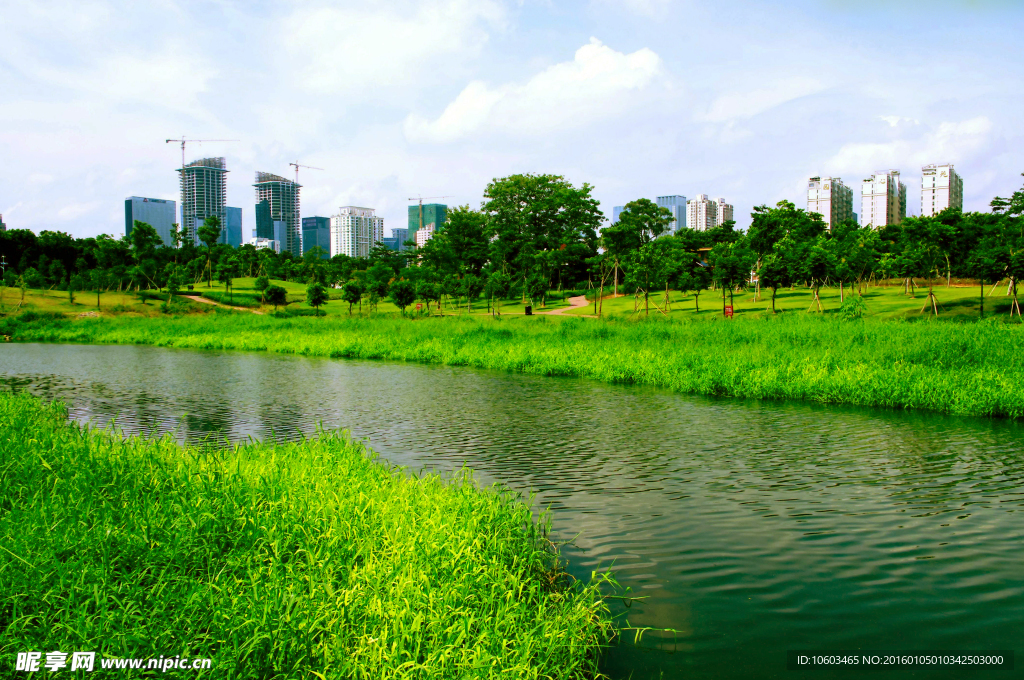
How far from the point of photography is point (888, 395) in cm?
1484

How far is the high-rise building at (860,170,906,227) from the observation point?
5861 inches

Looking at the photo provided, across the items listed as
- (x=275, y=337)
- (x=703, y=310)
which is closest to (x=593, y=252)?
(x=703, y=310)

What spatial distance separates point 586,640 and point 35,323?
163ft

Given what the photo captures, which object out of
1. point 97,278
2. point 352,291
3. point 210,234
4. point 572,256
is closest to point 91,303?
point 97,278

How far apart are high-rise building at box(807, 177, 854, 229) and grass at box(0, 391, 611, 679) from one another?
521 feet

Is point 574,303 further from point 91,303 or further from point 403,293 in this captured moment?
point 91,303

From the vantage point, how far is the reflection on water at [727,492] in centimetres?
520

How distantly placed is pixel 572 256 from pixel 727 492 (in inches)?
2569

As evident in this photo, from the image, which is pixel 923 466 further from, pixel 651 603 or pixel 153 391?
pixel 153 391

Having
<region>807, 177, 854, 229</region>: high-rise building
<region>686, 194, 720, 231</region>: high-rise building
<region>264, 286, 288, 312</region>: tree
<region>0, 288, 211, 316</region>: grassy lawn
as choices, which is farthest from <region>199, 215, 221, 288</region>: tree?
<region>686, 194, 720, 231</region>: high-rise building

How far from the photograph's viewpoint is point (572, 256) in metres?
72.7

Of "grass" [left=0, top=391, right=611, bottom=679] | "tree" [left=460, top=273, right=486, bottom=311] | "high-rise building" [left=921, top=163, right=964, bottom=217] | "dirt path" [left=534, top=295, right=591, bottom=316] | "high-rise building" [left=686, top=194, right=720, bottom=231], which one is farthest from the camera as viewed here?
"high-rise building" [left=686, top=194, right=720, bottom=231]

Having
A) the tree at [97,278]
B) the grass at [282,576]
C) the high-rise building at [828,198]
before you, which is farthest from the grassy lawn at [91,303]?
the high-rise building at [828,198]

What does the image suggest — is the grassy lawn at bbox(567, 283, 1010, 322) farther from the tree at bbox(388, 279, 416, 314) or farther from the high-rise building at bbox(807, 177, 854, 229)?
the high-rise building at bbox(807, 177, 854, 229)
